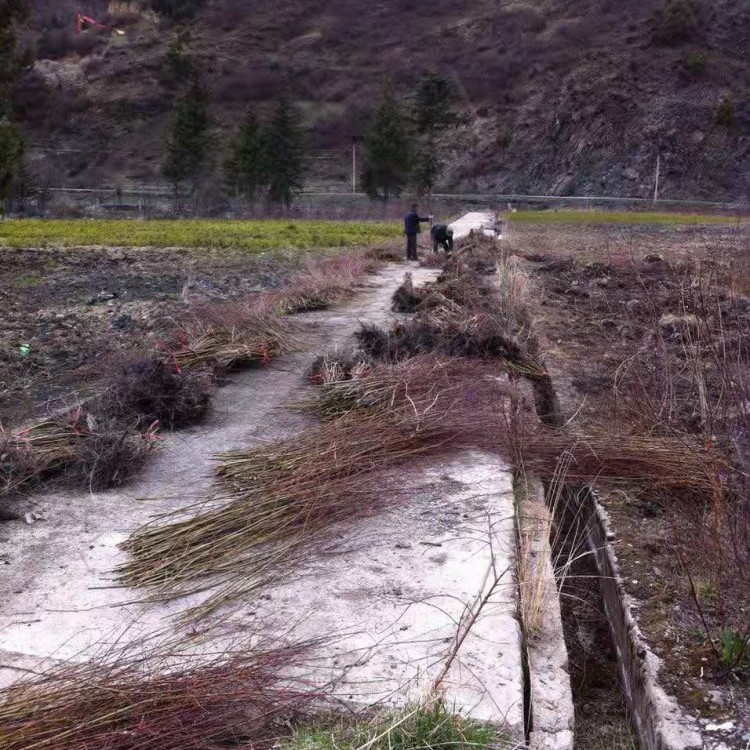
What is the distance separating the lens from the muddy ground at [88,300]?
8.69m

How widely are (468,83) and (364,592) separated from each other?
2908 inches

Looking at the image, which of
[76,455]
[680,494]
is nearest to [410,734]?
[680,494]

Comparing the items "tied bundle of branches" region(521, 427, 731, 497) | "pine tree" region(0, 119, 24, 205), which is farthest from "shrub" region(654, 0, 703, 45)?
"tied bundle of branches" region(521, 427, 731, 497)

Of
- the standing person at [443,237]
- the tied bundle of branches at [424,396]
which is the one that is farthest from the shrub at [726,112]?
the tied bundle of branches at [424,396]

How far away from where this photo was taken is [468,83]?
73688 millimetres

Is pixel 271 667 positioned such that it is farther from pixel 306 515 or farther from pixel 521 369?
pixel 521 369

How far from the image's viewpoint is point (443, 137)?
67875mm

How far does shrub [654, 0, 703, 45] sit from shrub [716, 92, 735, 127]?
8.66 meters

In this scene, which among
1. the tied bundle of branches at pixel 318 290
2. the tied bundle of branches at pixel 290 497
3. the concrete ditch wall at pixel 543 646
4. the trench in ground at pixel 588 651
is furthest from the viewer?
the tied bundle of branches at pixel 318 290

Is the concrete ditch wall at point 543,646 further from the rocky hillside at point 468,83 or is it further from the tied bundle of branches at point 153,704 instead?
the rocky hillside at point 468,83

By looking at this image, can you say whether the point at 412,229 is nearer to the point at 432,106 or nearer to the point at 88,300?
the point at 88,300

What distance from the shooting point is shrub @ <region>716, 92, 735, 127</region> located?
58375mm

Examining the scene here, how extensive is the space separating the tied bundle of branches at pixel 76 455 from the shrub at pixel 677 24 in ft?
224

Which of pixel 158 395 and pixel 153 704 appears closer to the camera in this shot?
pixel 153 704
